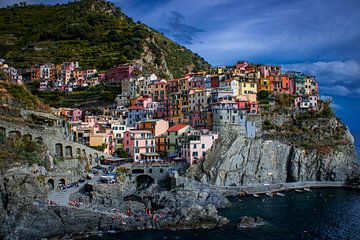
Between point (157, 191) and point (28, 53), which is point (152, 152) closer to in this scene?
point (157, 191)

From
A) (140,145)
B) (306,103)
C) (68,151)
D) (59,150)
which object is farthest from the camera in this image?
(306,103)

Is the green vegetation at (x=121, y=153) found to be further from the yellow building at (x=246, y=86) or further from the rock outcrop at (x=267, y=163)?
the yellow building at (x=246, y=86)

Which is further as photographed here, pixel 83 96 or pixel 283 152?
pixel 83 96

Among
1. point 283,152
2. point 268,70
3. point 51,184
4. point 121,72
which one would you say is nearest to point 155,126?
point 283,152

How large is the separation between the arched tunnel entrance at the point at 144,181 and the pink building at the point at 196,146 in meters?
6.86

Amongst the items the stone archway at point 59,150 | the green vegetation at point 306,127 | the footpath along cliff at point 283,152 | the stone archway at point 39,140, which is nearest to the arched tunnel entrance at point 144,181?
the footpath along cliff at point 283,152

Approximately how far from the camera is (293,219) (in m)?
51.9

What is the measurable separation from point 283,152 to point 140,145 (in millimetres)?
24814

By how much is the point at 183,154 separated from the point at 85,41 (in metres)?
74.2

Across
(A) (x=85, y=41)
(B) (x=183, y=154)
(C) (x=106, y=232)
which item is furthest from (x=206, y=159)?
(A) (x=85, y=41)

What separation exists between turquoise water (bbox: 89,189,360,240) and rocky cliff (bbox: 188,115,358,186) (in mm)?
5741

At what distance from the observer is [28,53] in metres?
125

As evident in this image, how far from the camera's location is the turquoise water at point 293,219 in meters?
45.8

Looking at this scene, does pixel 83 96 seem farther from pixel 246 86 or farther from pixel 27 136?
pixel 27 136
